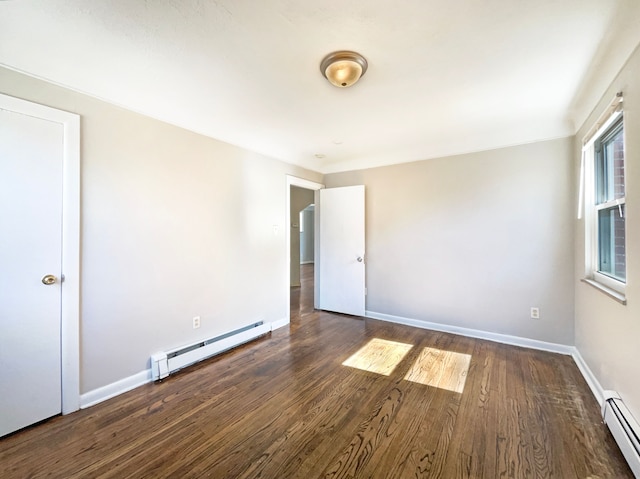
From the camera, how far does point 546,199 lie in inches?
117

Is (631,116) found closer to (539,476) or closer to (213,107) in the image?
(539,476)

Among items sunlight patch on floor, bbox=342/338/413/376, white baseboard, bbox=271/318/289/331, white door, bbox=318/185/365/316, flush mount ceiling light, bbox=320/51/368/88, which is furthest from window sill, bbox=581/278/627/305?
white baseboard, bbox=271/318/289/331

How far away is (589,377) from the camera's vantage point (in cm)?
230

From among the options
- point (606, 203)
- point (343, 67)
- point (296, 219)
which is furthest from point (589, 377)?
point (296, 219)

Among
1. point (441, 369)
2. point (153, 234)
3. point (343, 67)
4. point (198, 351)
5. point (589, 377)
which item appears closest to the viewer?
point (343, 67)

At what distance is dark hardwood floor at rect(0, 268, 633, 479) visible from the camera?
151 cm

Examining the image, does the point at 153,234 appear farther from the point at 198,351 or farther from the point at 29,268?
the point at 198,351

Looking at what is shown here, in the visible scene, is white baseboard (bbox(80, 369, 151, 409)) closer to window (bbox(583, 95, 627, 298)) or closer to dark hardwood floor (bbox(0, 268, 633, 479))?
dark hardwood floor (bbox(0, 268, 633, 479))

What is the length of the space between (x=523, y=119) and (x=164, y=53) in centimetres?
323

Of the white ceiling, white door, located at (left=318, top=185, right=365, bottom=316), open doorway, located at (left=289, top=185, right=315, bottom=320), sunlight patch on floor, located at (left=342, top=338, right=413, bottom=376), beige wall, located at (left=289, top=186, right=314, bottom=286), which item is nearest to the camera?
the white ceiling

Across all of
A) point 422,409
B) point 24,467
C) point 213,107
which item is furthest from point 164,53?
point 422,409

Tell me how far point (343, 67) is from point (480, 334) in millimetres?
3291

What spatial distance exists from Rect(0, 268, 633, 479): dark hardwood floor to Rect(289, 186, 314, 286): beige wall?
14.4 ft

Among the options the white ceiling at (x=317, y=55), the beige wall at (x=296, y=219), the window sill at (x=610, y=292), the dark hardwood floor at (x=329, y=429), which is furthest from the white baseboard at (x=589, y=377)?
the beige wall at (x=296, y=219)
